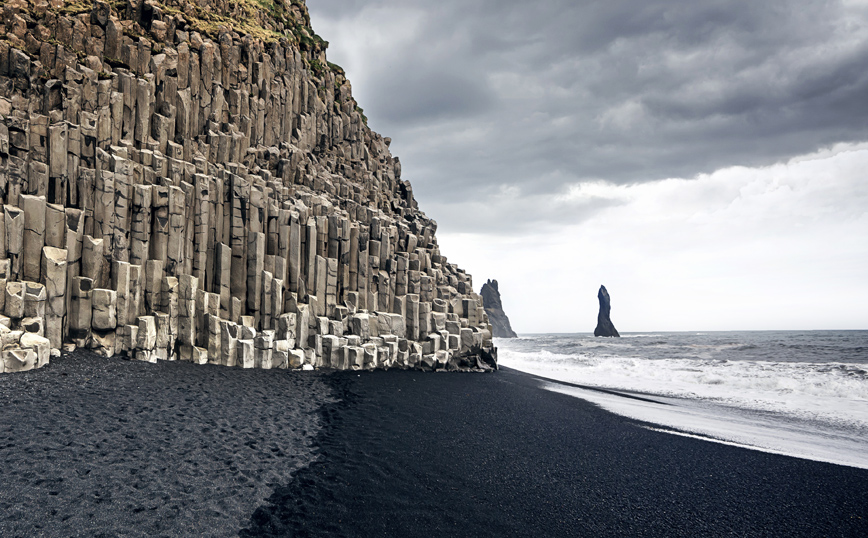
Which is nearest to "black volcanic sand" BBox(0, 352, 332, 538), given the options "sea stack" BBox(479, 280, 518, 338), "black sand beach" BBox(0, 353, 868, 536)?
"black sand beach" BBox(0, 353, 868, 536)

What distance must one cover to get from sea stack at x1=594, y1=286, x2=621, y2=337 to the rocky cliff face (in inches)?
4295

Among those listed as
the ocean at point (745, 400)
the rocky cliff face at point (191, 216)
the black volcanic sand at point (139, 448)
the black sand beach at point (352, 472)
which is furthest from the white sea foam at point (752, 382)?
the black volcanic sand at point (139, 448)

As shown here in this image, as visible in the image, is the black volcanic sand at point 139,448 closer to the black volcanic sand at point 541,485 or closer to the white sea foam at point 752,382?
the black volcanic sand at point 541,485

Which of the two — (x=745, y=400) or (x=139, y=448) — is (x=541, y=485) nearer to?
(x=139, y=448)

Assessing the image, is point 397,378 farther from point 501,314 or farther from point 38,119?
point 501,314

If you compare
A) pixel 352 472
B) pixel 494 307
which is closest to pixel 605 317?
pixel 494 307

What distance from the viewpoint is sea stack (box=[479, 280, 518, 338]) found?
5108 inches

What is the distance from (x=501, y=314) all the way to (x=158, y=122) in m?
121

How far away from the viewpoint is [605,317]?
127m

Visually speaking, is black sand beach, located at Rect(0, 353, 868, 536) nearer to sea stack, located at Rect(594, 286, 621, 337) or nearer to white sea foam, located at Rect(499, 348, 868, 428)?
white sea foam, located at Rect(499, 348, 868, 428)

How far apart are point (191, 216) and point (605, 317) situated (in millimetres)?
128324

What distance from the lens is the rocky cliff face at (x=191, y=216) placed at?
15.8 m

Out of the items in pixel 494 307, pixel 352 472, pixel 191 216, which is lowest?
pixel 352 472

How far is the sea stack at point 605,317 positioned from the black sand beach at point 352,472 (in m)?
121
